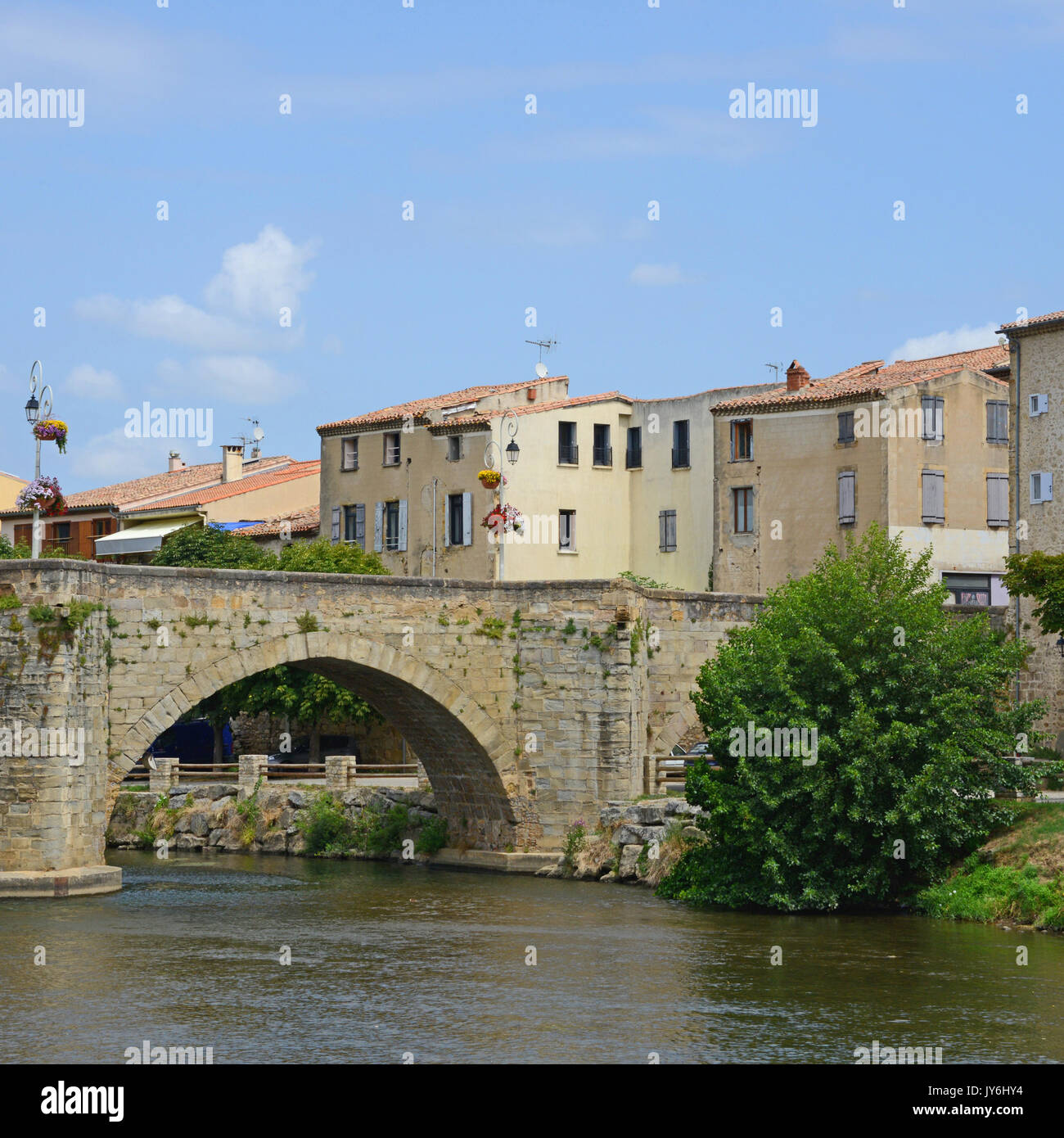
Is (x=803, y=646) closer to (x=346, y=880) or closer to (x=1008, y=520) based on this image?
(x=346, y=880)

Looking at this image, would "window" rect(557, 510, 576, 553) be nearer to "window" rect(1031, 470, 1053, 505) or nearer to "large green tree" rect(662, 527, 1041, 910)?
"window" rect(1031, 470, 1053, 505)

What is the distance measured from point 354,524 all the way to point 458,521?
5406 millimetres

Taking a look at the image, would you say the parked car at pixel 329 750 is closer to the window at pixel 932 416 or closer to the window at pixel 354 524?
the window at pixel 354 524

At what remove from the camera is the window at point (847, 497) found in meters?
50.9

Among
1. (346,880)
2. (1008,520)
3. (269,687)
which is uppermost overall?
(1008,520)

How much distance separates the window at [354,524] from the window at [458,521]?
429cm

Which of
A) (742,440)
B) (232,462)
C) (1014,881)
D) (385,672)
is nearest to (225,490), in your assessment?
(232,462)

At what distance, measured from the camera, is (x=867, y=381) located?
52.7 meters

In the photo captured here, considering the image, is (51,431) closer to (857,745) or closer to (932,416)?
(857,745)

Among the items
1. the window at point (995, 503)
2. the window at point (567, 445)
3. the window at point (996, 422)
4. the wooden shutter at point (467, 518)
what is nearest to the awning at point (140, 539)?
the wooden shutter at point (467, 518)

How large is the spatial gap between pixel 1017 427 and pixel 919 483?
24.6ft
